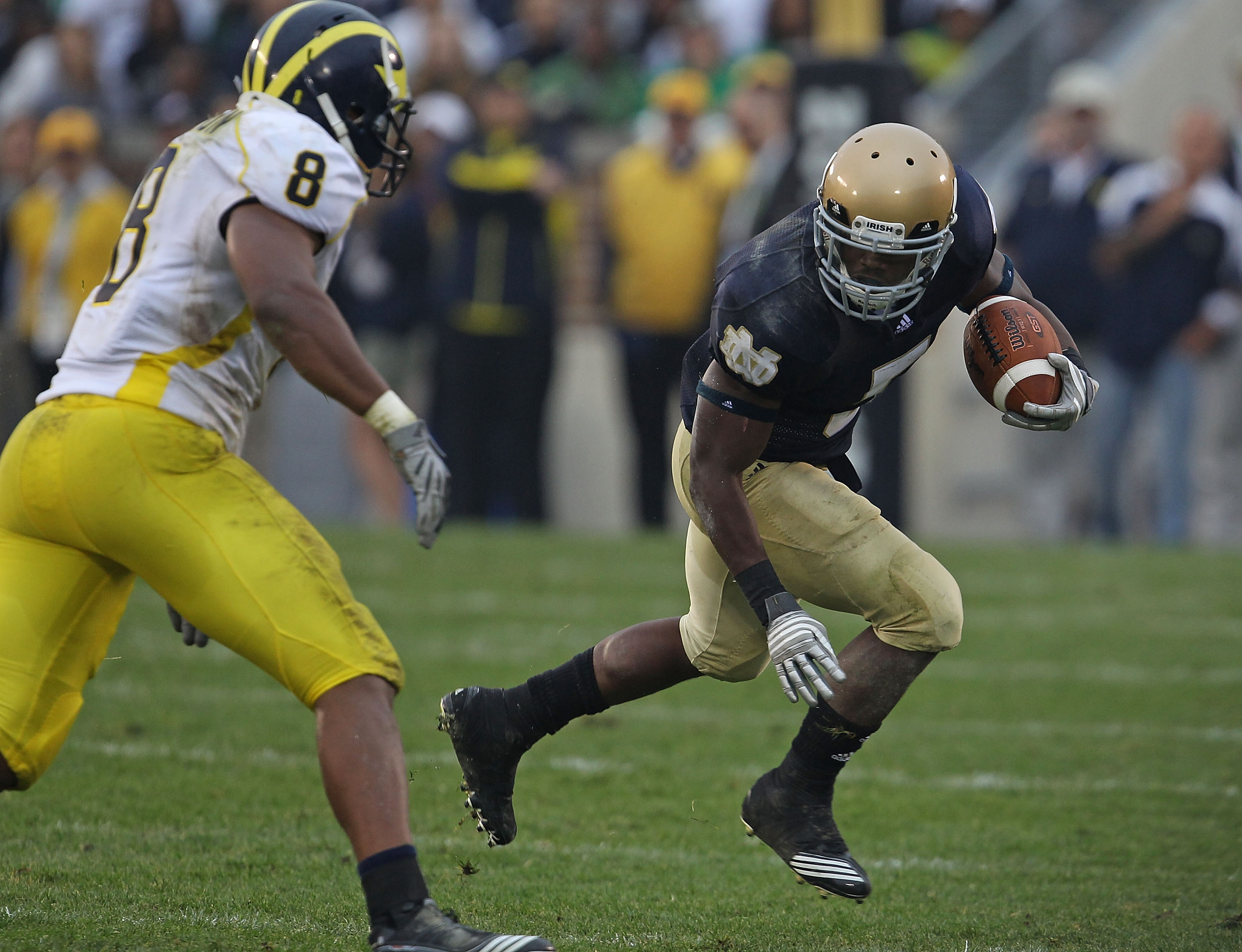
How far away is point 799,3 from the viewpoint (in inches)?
440

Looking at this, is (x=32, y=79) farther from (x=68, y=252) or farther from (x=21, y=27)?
(x=68, y=252)

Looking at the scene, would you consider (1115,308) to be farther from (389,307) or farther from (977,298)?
(977,298)

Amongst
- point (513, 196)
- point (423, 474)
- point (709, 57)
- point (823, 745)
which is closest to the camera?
point (423, 474)

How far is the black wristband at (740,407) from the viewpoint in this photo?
11.1 feet

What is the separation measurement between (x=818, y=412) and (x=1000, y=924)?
3.63ft

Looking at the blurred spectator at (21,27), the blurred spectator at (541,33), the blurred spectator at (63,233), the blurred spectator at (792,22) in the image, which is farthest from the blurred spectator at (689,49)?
Result: the blurred spectator at (21,27)

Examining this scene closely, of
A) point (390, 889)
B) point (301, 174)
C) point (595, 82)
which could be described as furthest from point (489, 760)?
point (595, 82)

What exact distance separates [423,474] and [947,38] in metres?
9.74

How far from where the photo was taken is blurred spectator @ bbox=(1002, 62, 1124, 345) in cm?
921

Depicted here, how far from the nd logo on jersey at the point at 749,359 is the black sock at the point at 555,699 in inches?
33.3

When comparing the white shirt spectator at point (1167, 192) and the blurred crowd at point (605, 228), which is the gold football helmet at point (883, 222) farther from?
the white shirt spectator at point (1167, 192)

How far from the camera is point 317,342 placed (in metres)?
2.93

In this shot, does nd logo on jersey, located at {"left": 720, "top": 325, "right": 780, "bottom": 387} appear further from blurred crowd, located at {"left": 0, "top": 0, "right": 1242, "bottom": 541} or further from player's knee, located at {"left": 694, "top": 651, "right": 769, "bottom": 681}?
blurred crowd, located at {"left": 0, "top": 0, "right": 1242, "bottom": 541}

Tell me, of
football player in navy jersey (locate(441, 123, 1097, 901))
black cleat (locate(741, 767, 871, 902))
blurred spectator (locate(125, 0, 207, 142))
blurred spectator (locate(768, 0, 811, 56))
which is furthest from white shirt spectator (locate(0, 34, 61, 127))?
black cleat (locate(741, 767, 871, 902))
